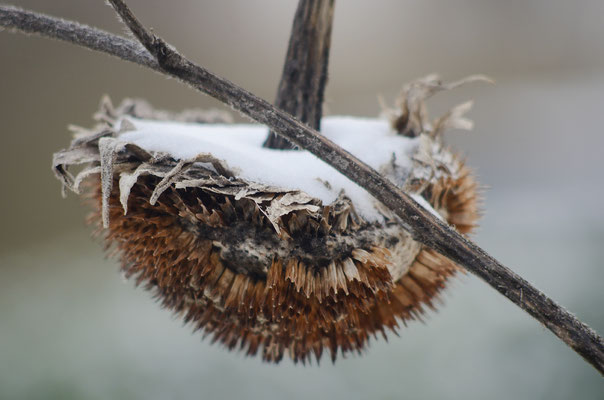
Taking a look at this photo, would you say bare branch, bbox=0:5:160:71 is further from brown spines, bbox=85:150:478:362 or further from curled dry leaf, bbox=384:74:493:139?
curled dry leaf, bbox=384:74:493:139

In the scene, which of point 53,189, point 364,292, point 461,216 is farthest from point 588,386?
point 53,189

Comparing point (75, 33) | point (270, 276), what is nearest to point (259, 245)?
point (270, 276)

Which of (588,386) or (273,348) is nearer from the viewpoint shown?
(273,348)

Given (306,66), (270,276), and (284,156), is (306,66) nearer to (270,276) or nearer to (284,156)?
(284,156)

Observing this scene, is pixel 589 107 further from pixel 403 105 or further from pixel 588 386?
pixel 403 105

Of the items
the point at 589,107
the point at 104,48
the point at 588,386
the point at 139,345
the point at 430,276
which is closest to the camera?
the point at 104,48

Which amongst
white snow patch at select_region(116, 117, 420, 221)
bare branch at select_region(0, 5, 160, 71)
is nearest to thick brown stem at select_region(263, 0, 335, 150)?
white snow patch at select_region(116, 117, 420, 221)
